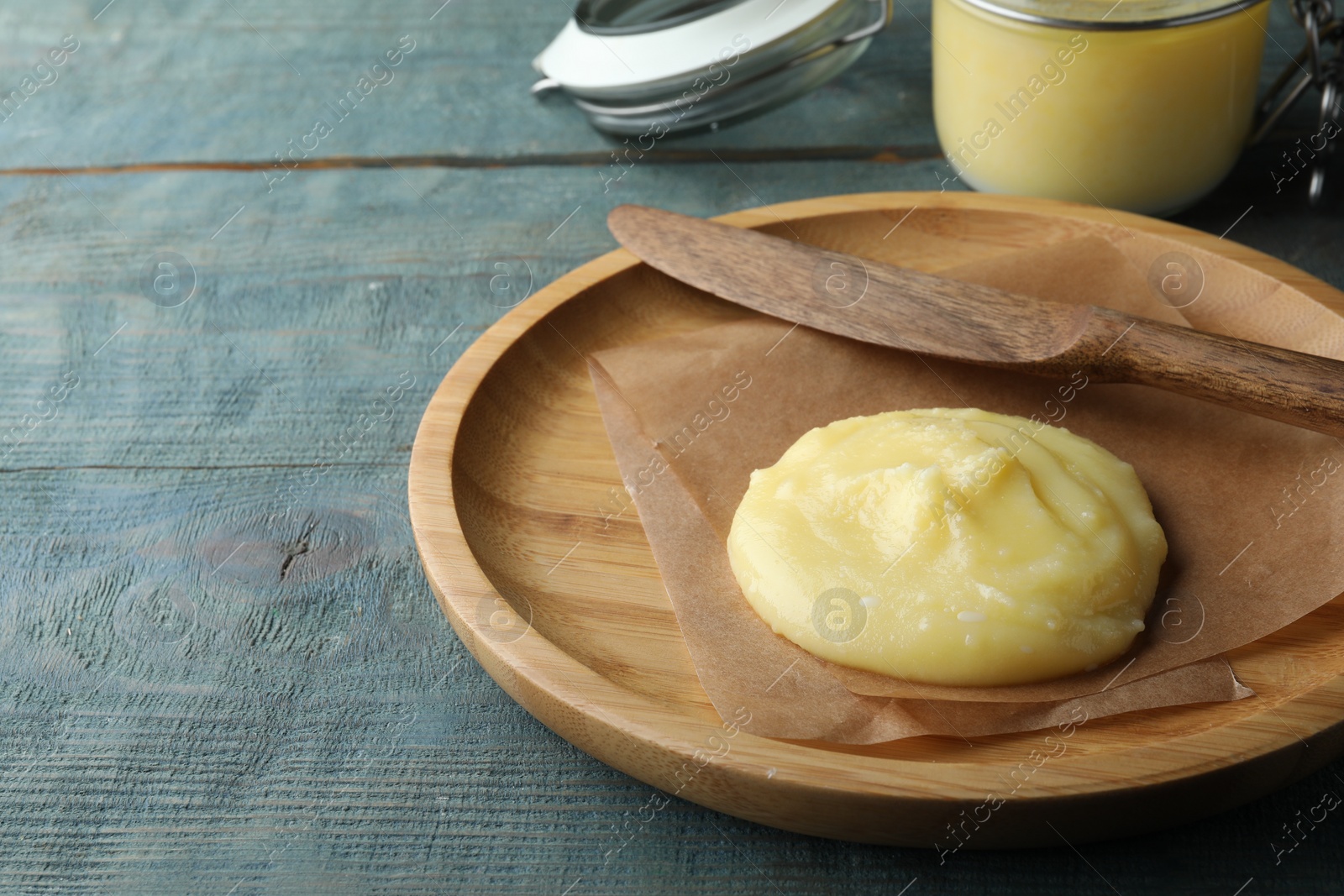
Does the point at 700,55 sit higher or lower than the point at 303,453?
higher

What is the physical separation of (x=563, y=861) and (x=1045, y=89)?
0.93 meters

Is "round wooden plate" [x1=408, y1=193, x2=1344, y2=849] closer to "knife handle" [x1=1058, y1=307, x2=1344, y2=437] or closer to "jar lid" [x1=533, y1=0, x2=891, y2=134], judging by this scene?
"knife handle" [x1=1058, y1=307, x2=1344, y2=437]

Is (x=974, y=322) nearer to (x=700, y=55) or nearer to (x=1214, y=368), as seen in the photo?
(x=1214, y=368)

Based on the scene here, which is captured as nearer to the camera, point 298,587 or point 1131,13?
point 298,587

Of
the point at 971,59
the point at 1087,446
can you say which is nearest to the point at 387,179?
the point at 971,59

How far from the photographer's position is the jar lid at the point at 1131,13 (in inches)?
44.1

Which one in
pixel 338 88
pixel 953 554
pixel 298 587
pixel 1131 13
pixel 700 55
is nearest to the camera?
pixel 953 554

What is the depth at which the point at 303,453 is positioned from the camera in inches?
46.6

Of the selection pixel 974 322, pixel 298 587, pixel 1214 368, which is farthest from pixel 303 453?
pixel 1214 368

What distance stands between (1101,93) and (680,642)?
76 cm

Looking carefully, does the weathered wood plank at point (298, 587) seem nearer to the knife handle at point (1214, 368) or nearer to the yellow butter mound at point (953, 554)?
the yellow butter mound at point (953, 554)

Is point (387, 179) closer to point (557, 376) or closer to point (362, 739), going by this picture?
point (557, 376)

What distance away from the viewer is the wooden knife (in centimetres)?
91

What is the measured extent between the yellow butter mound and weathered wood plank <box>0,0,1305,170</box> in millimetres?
810
